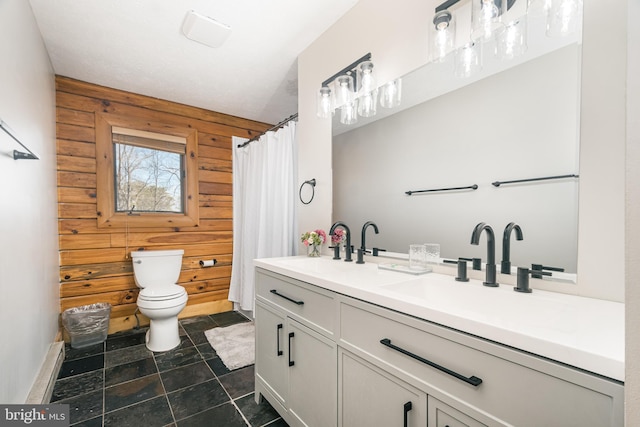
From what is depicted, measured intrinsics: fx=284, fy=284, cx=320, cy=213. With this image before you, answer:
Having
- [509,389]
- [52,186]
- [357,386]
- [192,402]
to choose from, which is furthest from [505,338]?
[52,186]

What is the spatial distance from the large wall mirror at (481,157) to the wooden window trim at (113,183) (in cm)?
201

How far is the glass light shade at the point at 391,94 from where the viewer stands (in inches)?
59.6

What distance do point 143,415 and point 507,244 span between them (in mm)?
2000

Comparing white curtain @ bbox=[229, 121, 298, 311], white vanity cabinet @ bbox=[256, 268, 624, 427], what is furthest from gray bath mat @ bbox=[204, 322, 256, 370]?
white vanity cabinet @ bbox=[256, 268, 624, 427]

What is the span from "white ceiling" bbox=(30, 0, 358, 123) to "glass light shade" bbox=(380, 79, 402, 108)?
0.63m

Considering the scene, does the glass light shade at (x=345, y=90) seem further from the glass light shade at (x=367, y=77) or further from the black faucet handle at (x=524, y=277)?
the black faucet handle at (x=524, y=277)

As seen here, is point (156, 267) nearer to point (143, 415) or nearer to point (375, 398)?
point (143, 415)

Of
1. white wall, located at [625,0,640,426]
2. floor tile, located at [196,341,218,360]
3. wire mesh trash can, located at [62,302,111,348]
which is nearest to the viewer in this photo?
white wall, located at [625,0,640,426]

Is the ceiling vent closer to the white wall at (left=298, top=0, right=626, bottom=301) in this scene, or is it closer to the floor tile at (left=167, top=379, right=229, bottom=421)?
the white wall at (left=298, top=0, right=626, bottom=301)

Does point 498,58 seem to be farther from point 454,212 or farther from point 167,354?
point 167,354

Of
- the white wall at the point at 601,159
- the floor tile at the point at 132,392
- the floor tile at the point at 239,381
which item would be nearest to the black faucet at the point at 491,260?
the white wall at the point at 601,159

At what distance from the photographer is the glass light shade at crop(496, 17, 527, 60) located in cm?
107

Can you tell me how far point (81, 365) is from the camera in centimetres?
208

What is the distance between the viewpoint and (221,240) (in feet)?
10.8
